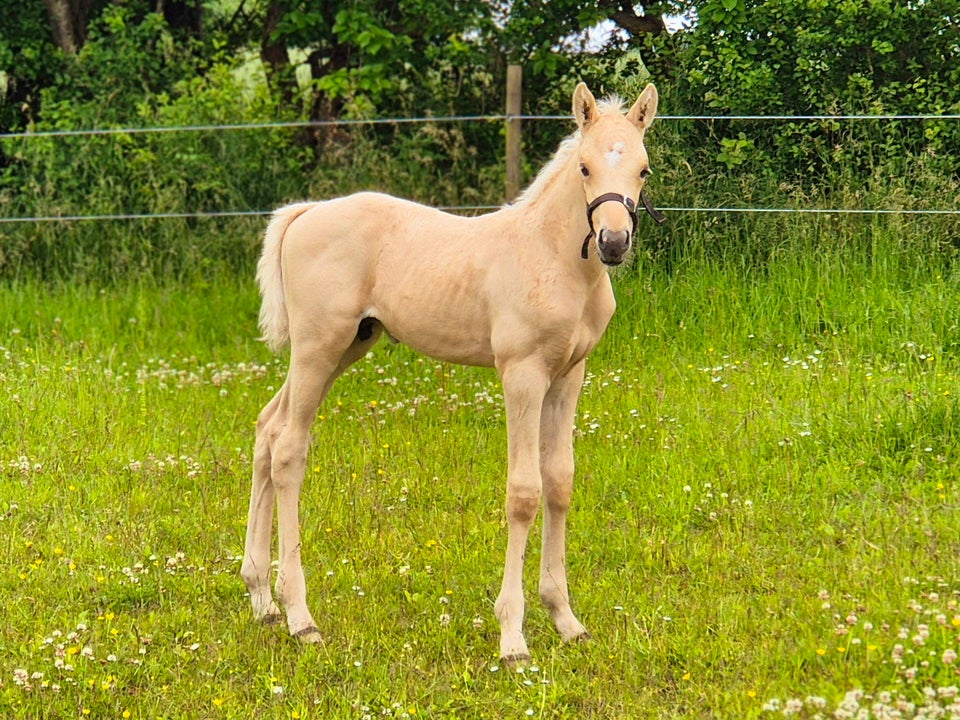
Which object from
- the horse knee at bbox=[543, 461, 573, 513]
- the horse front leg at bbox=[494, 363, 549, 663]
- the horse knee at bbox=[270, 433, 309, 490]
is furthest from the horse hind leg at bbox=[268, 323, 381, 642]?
the horse knee at bbox=[543, 461, 573, 513]

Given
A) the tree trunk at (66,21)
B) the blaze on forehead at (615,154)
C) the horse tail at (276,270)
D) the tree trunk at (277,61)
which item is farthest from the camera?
the tree trunk at (277,61)

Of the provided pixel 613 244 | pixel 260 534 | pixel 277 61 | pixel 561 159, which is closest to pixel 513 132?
pixel 277 61

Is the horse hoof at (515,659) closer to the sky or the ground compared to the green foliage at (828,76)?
closer to the ground

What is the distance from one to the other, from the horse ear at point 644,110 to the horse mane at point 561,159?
7cm

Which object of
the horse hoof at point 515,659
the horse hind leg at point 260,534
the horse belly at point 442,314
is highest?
the horse belly at point 442,314

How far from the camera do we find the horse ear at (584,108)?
4.53m

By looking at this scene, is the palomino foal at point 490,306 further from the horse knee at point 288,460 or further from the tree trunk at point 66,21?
the tree trunk at point 66,21

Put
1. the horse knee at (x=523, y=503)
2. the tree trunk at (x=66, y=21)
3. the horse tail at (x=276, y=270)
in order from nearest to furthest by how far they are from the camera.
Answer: the horse knee at (x=523, y=503), the horse tail at (x=276, y=270), the tree trunk at (x=66, y=21)

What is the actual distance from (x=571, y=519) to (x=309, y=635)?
158 centimetres

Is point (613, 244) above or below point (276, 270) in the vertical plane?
above

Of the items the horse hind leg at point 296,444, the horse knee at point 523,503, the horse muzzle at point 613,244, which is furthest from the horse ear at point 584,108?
the horse knee at point 523,503

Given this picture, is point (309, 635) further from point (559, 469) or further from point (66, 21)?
point (66, 21)

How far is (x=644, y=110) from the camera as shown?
4602mm

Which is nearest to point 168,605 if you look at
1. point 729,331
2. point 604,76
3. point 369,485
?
point 369,485
